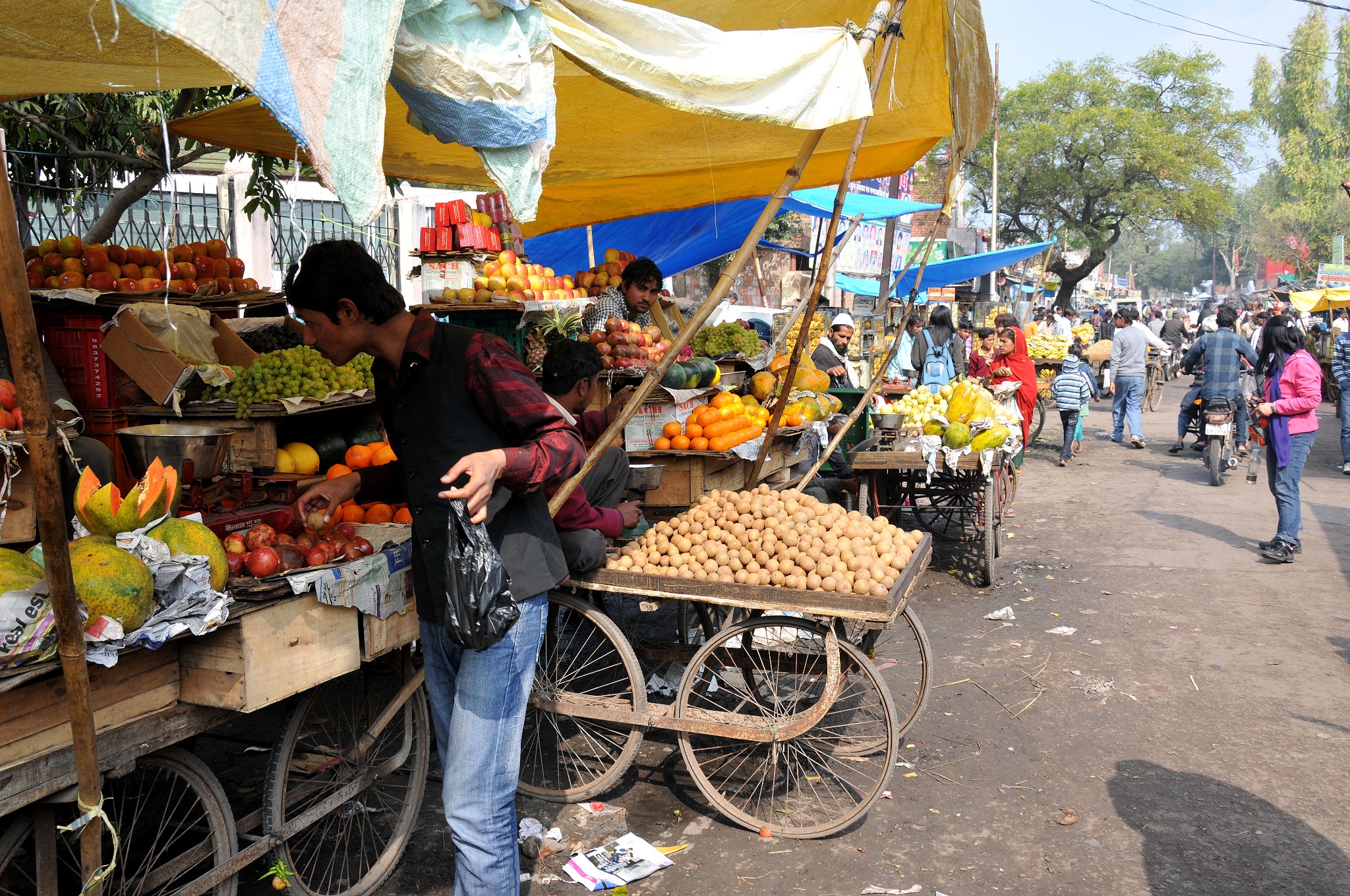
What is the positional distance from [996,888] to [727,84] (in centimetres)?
308

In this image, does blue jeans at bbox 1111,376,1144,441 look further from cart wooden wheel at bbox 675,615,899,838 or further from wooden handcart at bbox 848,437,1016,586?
cart wooden wheel at bbox 675,615,899,838

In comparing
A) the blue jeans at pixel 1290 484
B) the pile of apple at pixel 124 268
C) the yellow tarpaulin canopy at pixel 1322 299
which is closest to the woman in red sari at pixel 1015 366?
the blue jeans at pixel 1290 484

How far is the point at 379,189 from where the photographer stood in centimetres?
204

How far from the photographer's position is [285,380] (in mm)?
4301

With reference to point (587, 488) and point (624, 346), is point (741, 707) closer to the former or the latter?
point (587, 488)

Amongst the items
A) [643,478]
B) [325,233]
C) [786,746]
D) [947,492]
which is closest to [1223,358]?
[947,492]

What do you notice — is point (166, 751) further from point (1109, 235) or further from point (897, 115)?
point (1109, 235)

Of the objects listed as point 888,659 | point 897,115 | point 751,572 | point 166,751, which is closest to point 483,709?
point 166,751

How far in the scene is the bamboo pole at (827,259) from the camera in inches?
167

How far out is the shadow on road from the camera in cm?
351

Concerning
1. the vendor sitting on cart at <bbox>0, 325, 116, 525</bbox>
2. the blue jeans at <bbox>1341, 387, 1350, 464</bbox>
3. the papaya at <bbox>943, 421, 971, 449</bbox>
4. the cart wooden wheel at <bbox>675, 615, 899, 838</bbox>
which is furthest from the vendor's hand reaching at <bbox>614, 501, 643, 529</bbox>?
the blue jeans at <bbox>1341, 387, 1350, 464</bbox>

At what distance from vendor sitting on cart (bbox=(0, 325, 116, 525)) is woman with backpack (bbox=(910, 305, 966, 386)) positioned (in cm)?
820

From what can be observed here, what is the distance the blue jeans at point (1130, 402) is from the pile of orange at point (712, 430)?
11.1 meters

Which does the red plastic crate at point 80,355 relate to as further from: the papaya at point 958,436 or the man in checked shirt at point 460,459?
the papaya at point 958,436
